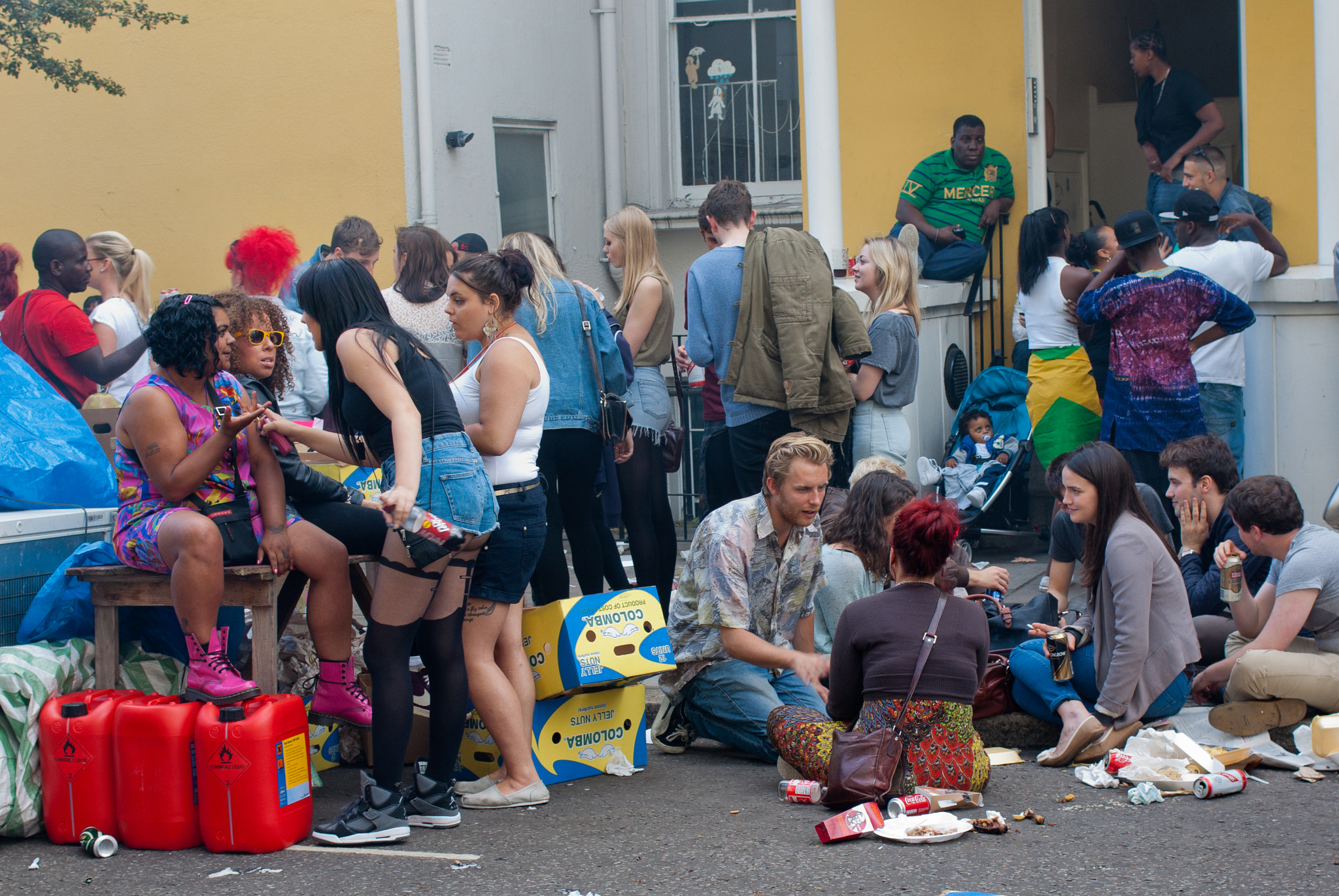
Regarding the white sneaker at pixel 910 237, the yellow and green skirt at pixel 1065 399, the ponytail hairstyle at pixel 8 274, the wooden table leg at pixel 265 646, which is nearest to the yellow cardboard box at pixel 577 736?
the wooden table leg at pixel 265 646

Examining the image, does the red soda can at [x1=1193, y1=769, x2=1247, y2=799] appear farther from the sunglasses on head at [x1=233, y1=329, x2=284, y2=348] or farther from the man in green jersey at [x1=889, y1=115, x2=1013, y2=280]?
the man in green jersey at [x1=889, y1=115, x2=1013, y2=280]

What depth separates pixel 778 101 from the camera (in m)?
12.4

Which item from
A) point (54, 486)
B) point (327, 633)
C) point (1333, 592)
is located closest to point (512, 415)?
point (327, 633)

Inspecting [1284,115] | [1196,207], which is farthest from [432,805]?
[1284,115]

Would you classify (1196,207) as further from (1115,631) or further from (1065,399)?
(1115,631)

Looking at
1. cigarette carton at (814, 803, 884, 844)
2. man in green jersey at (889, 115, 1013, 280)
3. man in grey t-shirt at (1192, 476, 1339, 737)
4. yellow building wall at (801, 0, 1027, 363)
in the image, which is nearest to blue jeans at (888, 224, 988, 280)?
man in green jersey at (889, 115, 1013, 280)

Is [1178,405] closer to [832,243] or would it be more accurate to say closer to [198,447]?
[832,243]

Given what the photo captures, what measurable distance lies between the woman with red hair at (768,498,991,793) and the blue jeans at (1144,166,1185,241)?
16.4 ft

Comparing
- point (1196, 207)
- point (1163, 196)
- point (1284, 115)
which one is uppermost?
point (1284, 115)

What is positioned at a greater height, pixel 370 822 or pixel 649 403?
pixel 649 403

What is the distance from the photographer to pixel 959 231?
907 centimetres

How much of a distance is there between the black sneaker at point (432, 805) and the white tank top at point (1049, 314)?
15.9 ft

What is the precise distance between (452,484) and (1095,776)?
7.83 feet

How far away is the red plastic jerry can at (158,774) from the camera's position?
13.6 feet
